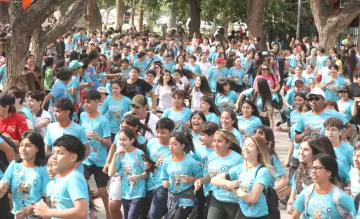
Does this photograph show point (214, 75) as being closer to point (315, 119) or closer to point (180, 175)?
point (315, 119)

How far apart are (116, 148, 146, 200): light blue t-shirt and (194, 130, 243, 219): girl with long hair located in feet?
2.83

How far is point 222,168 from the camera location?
8.03 metres

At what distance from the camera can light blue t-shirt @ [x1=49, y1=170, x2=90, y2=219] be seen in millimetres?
5969

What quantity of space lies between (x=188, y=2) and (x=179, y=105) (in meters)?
30.8

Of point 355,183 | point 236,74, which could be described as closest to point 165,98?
point 236,74

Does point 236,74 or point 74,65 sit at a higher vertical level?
point 74,65

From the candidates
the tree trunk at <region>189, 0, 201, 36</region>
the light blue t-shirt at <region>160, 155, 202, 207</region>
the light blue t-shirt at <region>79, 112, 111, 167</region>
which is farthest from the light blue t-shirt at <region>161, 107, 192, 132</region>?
the tree trunk at <region>189, 0, 201, 36</region>

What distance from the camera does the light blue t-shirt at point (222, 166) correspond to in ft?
26.1

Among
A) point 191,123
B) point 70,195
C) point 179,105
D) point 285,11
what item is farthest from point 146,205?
point 285,11

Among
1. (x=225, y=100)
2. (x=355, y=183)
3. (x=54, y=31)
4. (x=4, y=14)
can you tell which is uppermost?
(x=4, y=14)

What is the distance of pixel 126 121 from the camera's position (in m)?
9.21

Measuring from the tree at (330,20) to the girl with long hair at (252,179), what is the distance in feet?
65.5

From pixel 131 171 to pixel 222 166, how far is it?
1.17 meters

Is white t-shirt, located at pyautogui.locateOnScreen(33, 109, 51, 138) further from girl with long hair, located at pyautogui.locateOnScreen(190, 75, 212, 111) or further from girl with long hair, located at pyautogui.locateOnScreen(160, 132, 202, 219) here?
girl with long hair, located at pyautogui.locateOnScreen(190, 75, 212, 111)
